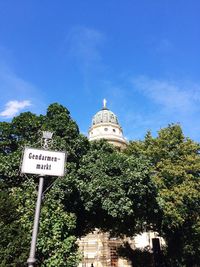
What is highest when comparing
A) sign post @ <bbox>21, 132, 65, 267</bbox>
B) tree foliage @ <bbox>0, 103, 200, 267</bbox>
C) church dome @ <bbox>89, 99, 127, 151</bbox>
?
church dome @ <bbox>89, 99, 127, 151</bbox>

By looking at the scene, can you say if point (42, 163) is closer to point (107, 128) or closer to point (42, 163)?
point (42, 163)

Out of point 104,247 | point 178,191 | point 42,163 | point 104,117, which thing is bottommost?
point 42,163

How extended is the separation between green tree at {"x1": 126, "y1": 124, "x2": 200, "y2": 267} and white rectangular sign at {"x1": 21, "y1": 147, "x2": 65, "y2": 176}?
1468 cm

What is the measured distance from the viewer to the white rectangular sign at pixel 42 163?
28.4 ft

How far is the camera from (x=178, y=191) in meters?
24.8

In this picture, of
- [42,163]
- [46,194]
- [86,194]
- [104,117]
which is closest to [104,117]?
[104,117]

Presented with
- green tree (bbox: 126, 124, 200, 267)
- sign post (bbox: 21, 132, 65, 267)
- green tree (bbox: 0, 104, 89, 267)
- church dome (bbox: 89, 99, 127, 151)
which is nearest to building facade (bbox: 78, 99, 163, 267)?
green tree (bbox: 126, 124, 200, 267)

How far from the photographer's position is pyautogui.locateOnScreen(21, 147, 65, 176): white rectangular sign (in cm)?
865

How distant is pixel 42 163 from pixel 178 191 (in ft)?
59.4

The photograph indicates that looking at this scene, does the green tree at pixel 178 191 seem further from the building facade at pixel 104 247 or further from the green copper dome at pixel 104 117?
the green copper dome at pixel 104 117

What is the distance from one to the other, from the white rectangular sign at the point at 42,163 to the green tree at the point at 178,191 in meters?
14.7

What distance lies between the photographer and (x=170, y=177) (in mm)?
26172

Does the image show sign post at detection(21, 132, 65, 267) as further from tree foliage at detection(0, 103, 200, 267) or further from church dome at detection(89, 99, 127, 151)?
church dome at detection(89, 99, 127, 151)

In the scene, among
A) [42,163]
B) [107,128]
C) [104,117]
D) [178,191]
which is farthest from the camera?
[104,117]
